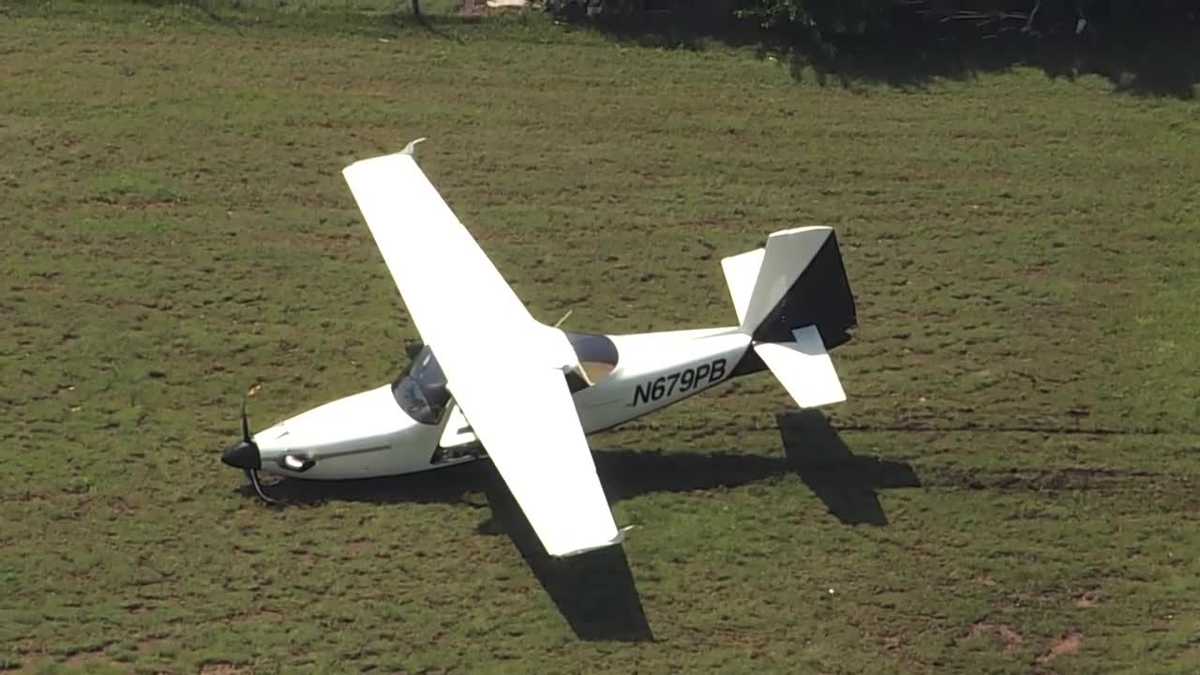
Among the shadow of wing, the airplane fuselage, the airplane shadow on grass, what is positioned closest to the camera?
the airplane shadow on grass

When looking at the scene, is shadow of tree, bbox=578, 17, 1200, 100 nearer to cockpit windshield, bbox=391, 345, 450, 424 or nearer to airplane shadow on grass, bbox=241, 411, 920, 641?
airplane shadow on grass, bbox=241, 411, 920, 641

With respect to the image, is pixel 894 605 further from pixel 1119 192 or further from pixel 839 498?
pixel 1119 192

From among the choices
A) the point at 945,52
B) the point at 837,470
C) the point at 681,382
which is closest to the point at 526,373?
the point at 681,382

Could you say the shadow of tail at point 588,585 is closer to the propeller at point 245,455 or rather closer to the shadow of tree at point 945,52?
the propeller at point 245,455

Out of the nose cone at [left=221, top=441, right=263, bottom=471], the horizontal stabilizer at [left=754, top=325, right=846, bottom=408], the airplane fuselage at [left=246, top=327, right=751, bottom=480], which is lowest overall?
the nose cone at [left=221, top=441, right=263, bottom=471]

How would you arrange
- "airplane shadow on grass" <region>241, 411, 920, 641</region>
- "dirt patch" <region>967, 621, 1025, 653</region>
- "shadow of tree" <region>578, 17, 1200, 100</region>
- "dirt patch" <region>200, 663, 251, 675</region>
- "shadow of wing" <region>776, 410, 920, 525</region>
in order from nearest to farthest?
"dirt patch" <region>200, 663, 251, 675</region> → "dirt patch" <region>967, 621, 1025, 653</region> → "airplane shadow on grass" <region>241, 411, 920, 641</region> → "shadow of wing" <region>776, 410, 920, 525</region> → "shadow of tree" <region>578, 17, 1200, 100</region>

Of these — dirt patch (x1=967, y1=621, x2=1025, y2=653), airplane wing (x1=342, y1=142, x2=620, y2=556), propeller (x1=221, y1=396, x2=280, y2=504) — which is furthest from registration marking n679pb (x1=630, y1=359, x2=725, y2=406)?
propeller (x1=221, y1=396, x2=280, y2=504)

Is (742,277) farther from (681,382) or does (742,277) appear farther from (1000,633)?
(1000,633)
